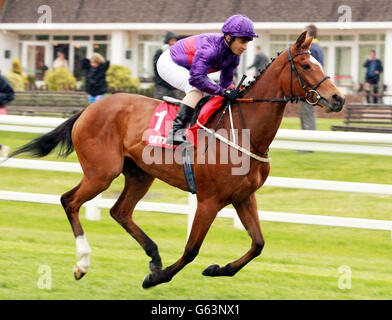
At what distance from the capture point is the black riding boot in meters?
5.21

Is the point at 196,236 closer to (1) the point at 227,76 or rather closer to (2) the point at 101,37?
(1) the point at 227,76

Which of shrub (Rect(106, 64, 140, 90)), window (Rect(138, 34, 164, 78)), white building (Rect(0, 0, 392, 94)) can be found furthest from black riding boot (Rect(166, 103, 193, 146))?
window (Rect(138, 34, 164, 78))

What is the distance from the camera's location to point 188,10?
84.2ft

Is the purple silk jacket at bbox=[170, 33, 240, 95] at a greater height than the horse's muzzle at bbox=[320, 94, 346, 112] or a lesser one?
greater

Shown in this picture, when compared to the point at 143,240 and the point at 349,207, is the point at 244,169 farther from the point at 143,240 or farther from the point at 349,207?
the point at 349,207

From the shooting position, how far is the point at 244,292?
4.98 meters

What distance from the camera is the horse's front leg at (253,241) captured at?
5168 mm

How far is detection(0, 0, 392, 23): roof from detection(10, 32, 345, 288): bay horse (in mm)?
19028

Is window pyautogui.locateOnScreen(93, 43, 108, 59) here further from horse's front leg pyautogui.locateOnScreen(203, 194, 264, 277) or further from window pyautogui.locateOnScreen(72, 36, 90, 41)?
horse's front leg pyautogui.locateOnScreen(203, 194, 264, 277)

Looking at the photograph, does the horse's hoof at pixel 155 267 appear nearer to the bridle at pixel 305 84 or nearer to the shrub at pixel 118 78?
the bridle at pixel 305 84

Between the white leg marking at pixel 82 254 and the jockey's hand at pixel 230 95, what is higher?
the jockey's hand at pixel 230 95

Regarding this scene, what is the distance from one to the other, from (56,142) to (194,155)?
4.90ft
